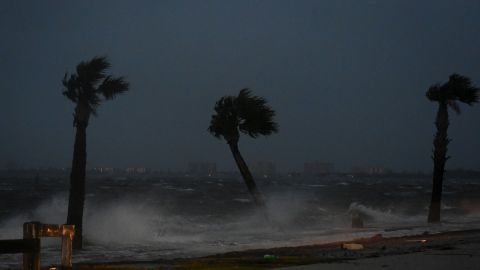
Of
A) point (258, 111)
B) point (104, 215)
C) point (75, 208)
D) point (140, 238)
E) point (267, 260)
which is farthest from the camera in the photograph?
point (104, 215)

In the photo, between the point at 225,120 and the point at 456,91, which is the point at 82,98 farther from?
the point at 456,91

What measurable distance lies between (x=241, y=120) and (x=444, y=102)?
32.6ft

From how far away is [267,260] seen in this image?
14.8 meters

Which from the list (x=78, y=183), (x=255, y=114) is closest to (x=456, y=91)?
(x=255, y=114)

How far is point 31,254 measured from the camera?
11094 mm

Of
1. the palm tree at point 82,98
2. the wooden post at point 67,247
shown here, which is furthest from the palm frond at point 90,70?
the wooden post at point 67,247

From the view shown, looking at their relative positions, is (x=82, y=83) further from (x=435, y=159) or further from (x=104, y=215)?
(x=435, y=159)

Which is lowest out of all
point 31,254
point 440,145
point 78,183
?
point 31,254

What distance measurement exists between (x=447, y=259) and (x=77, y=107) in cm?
1446

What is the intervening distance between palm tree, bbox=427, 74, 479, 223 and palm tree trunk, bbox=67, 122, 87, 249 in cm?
1679

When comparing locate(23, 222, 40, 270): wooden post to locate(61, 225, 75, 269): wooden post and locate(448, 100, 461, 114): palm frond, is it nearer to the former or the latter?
locate(61, 225, 75, 269): wooden post

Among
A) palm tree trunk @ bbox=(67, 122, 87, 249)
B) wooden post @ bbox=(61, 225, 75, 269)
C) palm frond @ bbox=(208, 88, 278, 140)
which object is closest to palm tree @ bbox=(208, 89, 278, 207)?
palm frond @ bbox=(208, 88, 278, 140)

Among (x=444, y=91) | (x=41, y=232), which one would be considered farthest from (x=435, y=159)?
(x=41, y=232)

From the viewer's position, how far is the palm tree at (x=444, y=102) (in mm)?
31312
